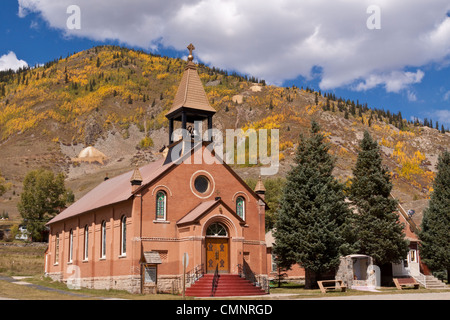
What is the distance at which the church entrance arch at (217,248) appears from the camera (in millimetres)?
33062

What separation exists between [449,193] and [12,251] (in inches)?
2116

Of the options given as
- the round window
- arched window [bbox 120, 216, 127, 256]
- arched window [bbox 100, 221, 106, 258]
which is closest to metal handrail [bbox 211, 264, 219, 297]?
the round window

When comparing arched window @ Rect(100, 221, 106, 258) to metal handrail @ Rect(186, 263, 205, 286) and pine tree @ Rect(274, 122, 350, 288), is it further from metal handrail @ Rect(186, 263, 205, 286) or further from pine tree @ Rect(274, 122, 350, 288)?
pine tree @ Rect(274, 122, 350, 288)

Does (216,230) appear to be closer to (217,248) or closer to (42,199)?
(217,248)

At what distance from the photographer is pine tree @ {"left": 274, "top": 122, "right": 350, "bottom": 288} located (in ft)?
119

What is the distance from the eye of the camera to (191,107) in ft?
123

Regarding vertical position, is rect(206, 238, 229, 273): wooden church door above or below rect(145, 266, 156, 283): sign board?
above

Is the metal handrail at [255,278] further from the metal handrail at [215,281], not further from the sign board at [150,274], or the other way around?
the sign board at [150,274]

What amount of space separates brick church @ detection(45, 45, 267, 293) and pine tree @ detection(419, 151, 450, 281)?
61.3 feet

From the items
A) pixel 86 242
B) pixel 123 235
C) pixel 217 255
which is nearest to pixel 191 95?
pixel 123 235

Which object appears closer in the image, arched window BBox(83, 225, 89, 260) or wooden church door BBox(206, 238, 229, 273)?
wooden church door BBox(206, 238, 229, 273)

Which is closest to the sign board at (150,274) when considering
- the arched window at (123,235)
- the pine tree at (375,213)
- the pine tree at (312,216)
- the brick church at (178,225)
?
the brick church at (178,225)

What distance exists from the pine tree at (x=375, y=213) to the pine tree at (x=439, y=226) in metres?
7.21
